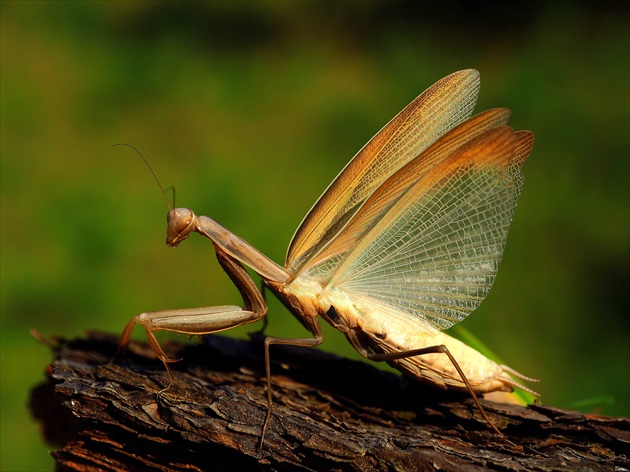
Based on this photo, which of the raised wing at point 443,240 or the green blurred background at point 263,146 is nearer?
the raised wing at point 443,240

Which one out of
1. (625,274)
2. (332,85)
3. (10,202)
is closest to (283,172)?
(332,85)

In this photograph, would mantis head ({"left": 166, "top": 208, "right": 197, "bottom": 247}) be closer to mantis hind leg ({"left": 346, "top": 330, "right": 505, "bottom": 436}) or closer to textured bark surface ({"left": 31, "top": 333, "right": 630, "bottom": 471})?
textured bark surface ({"left": 31, "top": 333, "right": 630, "bottom": 471})

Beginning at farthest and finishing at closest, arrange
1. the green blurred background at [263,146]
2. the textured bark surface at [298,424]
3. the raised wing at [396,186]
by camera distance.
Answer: the green blurred background at [263,146] → the raised wing at [396,186] → the textured bark surface at [298,424]

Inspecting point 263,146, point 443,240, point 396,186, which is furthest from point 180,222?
point 263,146

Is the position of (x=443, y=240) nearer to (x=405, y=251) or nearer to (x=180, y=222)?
(x=405, y=251)

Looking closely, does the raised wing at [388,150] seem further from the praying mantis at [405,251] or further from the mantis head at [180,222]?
the mantis head at [180,222]

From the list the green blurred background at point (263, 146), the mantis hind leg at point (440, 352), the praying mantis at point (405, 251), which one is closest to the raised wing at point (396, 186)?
the praying mantis at point (405, 251)

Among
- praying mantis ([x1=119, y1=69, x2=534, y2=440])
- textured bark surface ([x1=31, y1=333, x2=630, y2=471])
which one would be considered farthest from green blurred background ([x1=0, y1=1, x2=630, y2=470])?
praying mantis ([x1=119, y1=69, x2=534, y2=440])
